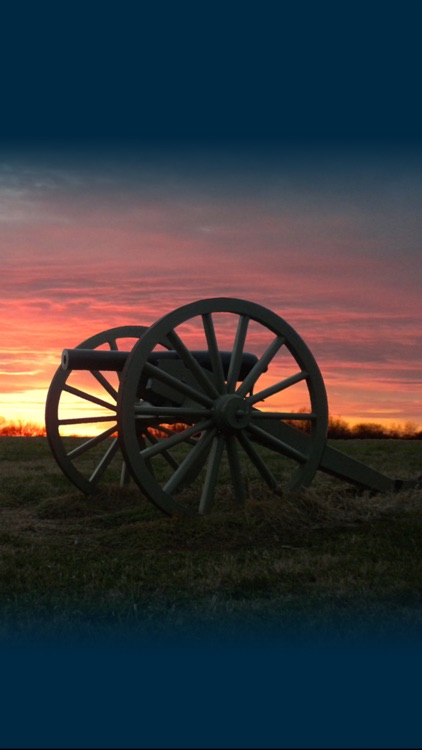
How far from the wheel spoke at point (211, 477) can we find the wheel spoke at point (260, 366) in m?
0.58

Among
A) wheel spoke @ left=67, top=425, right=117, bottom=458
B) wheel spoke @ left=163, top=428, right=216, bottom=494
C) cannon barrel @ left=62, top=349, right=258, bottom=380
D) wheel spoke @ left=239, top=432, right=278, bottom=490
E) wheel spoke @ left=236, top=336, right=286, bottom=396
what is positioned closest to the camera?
wheel spoke @ left=163, top=428, right=216, bottom=494

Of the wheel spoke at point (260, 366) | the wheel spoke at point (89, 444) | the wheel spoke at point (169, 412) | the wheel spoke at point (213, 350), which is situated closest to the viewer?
the wheel spoke at point (169, 412)

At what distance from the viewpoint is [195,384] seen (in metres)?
8.02

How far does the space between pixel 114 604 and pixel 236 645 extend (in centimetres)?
103

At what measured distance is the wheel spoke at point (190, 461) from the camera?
7289 mm

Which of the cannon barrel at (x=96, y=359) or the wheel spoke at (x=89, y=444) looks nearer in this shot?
the cannon barrel at (x=96, y=359)

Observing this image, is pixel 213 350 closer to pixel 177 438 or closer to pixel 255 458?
pixel 177 438

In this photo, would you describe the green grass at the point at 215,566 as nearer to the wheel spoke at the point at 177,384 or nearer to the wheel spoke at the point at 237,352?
the wheel spoke at the point at 177,384

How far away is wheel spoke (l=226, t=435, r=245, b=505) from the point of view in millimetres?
7703

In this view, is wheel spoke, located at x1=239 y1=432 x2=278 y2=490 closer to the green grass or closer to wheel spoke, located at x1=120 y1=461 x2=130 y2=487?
the green grass

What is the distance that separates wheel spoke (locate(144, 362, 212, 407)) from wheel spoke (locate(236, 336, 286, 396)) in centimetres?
41

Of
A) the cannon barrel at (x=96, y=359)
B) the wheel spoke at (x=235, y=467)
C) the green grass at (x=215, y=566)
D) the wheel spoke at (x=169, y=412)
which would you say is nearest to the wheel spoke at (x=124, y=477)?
the green grass at (x=215, y=566)

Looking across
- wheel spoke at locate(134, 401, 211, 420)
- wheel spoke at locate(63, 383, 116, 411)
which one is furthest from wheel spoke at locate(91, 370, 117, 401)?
wheel spoke at locate(134, 401, 211, 420)

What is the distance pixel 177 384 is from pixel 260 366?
1.07 m
